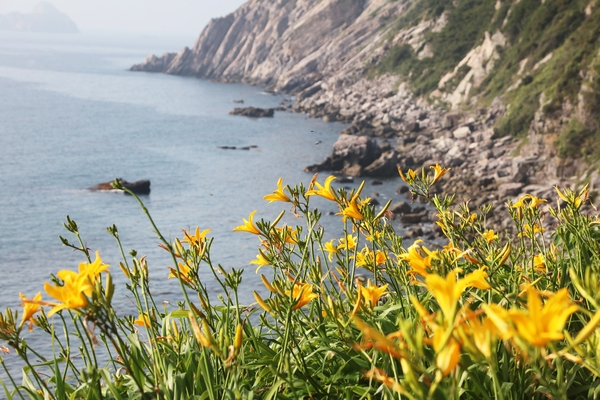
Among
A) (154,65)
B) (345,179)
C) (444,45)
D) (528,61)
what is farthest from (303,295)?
(154,65)

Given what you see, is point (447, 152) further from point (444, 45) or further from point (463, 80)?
point (444, 45)

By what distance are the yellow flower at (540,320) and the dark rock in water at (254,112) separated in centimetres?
5725

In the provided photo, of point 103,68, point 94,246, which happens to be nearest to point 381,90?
point 94,246

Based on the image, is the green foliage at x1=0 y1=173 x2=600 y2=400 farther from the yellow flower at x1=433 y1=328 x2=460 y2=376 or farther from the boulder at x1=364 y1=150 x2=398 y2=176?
the boulder at x1=364 y1=150 x2=398 y2=176

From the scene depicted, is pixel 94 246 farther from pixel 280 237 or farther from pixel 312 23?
pixel 312 23

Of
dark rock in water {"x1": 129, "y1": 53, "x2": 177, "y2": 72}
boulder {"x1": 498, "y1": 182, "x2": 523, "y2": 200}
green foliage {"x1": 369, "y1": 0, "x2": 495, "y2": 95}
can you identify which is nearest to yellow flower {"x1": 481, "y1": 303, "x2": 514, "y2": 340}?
boulder {"x1": 498, "y1": 182, "x2": 523, "y2": 200}

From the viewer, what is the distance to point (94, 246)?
25250 millimetres

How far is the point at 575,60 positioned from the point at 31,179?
3054 cm

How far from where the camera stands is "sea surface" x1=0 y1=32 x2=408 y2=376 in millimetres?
24328

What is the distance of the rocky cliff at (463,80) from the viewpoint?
28.3 meters

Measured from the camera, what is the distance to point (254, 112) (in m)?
58.6

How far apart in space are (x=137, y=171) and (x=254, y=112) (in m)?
22.5

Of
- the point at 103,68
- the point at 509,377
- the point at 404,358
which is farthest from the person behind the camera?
the point at 103,68

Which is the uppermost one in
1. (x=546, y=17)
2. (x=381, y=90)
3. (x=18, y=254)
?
(x=546, y=17)
